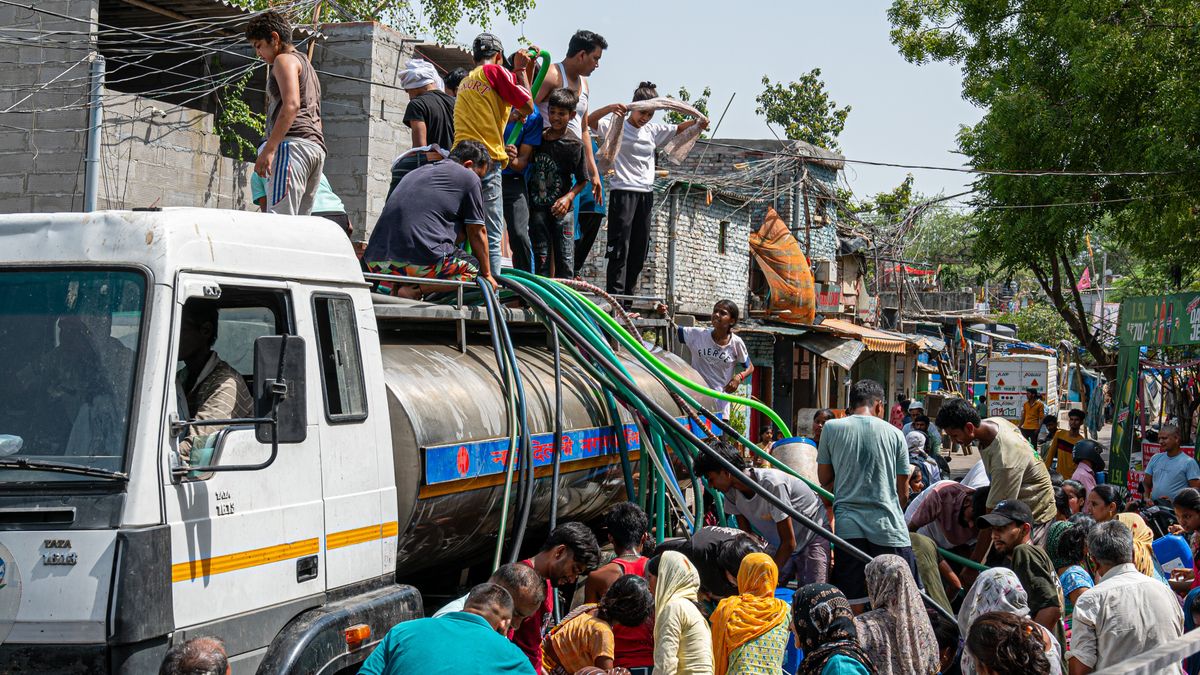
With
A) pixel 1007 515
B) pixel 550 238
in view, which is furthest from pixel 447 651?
pixel 550 238

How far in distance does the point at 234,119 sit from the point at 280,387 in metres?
11.3

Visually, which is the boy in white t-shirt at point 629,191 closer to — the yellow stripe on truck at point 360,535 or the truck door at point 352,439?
the truck door at point 352,439

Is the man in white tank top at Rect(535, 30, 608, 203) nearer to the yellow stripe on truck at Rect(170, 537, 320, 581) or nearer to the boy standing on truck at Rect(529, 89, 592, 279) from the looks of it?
the boy standing on truck at Rect(529, 89, 592, 279)

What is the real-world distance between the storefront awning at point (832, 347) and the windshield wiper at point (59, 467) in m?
22.2

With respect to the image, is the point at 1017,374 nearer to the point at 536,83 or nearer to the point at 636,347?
the point at 536,83

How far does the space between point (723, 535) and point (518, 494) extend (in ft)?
3.34

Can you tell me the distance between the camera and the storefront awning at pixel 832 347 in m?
25.4

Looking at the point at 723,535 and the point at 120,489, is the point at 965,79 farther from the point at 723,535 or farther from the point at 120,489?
the point at 120,489

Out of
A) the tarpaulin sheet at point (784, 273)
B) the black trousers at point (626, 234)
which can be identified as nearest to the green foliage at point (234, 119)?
the black trousers at point (626, 234)

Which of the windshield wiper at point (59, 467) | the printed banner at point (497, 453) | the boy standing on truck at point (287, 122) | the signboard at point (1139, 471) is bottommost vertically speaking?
the signboard at point (1139, 471)

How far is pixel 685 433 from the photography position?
6531 millimetres

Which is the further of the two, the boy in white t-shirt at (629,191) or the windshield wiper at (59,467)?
the boy in white t-shirt at (629,191)

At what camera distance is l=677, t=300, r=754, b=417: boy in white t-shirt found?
9.35 m

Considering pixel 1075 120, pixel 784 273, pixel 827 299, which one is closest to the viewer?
pixel 1075 120
